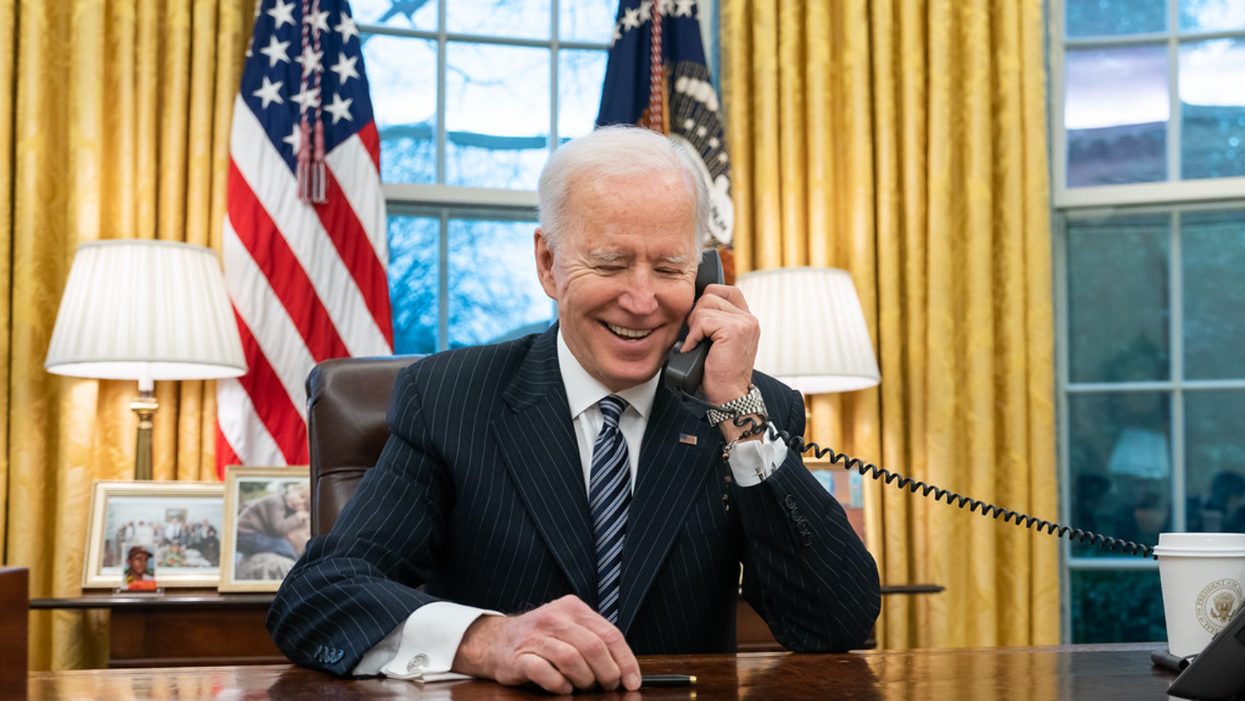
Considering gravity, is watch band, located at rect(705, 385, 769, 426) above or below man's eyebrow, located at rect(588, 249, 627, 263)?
below

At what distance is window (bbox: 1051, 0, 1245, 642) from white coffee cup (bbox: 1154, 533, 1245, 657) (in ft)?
8.66

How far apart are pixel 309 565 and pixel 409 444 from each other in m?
0.25

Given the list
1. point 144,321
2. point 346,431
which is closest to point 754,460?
point 346,431

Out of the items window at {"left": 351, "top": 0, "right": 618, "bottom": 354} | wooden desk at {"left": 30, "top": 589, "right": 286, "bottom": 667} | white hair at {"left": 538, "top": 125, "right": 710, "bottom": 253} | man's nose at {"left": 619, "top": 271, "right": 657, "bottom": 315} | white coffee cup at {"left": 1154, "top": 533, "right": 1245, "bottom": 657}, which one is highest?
window at {"left": 351, "top": 0, "right": 618, "bottom": 354}

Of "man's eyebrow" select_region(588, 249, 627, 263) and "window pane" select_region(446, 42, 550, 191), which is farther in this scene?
"window pane" select_region(446, 42, 550, 191)

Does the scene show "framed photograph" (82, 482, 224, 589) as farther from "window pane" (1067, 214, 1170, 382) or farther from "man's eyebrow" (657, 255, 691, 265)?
"window pane" (1067, 214, 1170, 382)

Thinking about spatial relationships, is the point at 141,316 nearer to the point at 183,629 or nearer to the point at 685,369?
the point at 183,629

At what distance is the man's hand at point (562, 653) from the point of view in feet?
3.28

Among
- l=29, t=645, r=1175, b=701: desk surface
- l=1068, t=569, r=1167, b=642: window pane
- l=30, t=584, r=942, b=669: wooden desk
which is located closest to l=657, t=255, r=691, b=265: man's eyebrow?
l=29, t=645, r=1175, b=701: desk surface

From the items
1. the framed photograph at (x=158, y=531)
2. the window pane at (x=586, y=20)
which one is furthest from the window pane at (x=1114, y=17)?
the framed photograph at (x=158, y=531)

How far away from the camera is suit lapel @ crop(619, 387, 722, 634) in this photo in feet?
4.78

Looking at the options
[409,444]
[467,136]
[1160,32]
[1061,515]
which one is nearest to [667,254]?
[409,444]

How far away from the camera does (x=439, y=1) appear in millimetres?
3566

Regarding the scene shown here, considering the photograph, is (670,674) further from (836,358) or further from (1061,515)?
(1061,515)
